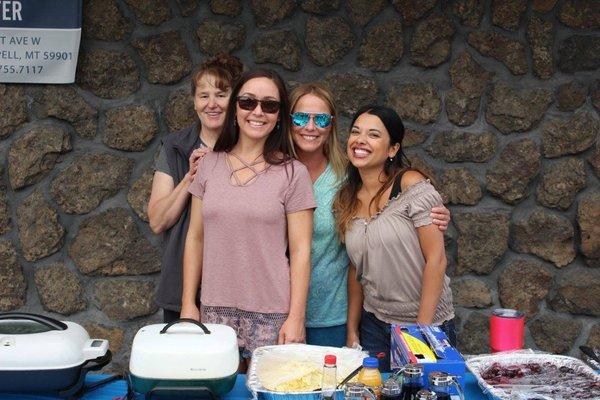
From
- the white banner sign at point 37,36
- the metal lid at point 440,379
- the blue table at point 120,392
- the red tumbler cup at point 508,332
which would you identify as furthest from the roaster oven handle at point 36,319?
the white banner sign at point 37,36

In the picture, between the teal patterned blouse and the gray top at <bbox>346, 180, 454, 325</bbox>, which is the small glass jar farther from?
the teal patterned blouse

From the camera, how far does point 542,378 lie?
2154 mm

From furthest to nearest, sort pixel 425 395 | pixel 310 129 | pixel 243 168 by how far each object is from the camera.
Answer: pixel 310 129 < pixel 243 168 < pixel 425 395

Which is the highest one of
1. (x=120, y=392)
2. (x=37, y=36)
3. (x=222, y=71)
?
(x=37, y=36)

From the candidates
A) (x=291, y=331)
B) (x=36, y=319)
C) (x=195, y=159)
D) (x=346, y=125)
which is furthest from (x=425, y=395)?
(x=346, y=125)

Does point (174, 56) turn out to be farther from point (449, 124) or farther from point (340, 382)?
point (340, 382)

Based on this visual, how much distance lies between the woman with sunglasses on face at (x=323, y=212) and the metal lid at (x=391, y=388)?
3.01 ft

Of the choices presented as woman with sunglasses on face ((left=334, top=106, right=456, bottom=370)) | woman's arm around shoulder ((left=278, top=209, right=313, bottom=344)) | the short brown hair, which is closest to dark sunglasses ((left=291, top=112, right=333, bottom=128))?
woman with sunglasses on face ((left=334, top=106, right=456, bottom=370))

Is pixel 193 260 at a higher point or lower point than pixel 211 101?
lower

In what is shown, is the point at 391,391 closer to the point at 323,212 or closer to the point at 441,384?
the point at 441,384

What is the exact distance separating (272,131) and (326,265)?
20.0 inches

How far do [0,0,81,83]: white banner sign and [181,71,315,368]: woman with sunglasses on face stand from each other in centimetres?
123

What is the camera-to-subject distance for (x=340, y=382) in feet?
6.61

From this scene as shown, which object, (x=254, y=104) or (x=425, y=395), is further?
(x=254, y=104)
